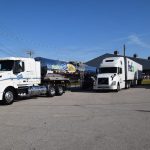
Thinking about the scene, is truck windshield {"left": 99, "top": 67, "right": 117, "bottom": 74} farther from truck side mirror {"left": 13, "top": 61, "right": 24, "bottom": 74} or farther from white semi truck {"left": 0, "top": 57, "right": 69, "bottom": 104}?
truck side mirror {"left": 13, "top": 61, "right": 24, "bottom": 74}

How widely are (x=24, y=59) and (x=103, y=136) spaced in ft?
44.6

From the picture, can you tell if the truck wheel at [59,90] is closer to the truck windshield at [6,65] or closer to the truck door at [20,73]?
the truck door at [20,73]

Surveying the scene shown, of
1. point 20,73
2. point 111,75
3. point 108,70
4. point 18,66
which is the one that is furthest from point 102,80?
point 18,66

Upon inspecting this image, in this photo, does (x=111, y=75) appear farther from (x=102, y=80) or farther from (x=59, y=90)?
(x=59, y=90)

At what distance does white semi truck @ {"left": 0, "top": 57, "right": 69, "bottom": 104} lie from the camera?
19.8m

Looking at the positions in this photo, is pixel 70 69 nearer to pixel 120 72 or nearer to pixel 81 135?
pixel 120 72

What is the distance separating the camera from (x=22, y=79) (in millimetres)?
21344

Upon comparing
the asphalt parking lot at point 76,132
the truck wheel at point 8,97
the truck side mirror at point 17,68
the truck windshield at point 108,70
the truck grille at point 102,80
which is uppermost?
the truck windshield at point 108,70

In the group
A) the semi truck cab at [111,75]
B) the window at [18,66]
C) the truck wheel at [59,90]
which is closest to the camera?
the window at [18,66]

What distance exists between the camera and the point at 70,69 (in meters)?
32.1

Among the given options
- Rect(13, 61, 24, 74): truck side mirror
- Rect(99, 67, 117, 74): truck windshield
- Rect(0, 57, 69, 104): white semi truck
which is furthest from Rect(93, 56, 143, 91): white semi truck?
Rect(13, 61, 24, 74): truck side mirror

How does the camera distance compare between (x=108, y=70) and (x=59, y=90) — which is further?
(x=108, y=70)

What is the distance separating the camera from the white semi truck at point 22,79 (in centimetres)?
1975

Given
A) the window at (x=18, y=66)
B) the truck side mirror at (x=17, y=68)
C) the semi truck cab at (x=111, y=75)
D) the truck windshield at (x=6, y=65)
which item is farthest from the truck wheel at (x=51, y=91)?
the semi truck cab at (x=111, y=75)
